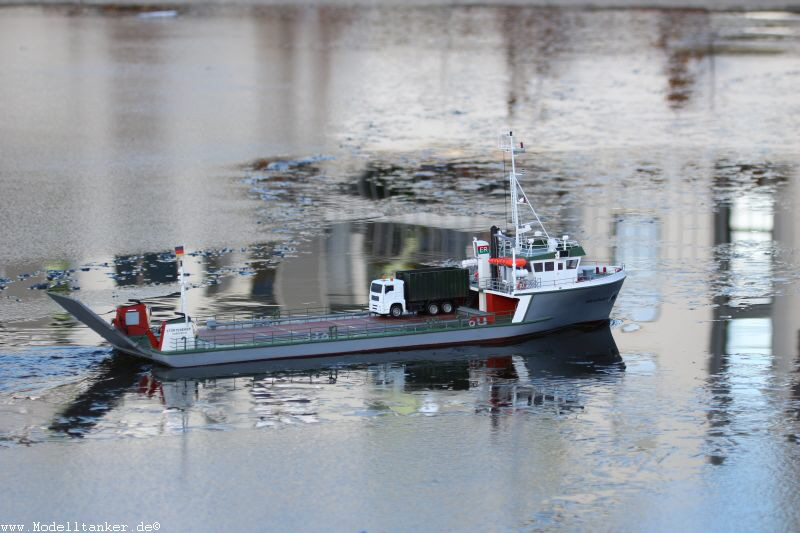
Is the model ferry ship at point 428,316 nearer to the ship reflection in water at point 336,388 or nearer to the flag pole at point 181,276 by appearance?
the flag pole at point 181,276

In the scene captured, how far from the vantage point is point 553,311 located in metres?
49.5

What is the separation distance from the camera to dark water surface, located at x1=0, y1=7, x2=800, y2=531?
35531 millimetres

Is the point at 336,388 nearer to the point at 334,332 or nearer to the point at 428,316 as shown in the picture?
the point at 334,332

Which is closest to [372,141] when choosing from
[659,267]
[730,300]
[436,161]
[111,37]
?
[436,161]

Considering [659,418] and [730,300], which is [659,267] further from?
[659,418]

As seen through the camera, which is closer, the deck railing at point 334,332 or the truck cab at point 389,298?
the deck railing at point 334,332

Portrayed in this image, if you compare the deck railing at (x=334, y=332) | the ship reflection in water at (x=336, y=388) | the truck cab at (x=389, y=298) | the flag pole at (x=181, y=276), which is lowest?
the ship reflection in water at (x=336, y=388)

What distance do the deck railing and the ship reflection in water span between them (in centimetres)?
78

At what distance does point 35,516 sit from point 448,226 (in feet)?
116

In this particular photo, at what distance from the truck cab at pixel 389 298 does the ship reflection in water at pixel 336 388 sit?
91.8 inches

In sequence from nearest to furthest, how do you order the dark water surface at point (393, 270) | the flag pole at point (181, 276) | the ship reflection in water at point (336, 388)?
the dark water surface at point (393, 270), the ship reflection in water at point (336, 388), the flag pole at point (181, 276)

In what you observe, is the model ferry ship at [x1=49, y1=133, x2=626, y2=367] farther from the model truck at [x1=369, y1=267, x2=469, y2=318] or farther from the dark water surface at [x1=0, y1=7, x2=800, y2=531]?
the dark water surface at [x1=0, y1=7, x2=800, y2=531]

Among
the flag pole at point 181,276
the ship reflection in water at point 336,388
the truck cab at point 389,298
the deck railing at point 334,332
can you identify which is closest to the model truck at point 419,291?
the truck cab at point 389,298

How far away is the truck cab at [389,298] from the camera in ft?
160
